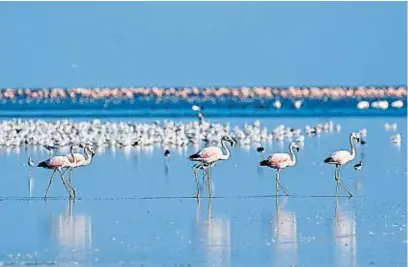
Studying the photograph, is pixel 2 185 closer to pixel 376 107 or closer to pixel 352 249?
pixel 352 249

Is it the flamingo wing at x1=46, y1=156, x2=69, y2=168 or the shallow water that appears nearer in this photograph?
the shallow water

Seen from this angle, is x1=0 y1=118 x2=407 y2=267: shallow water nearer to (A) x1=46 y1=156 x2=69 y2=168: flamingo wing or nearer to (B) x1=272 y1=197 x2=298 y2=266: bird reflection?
(B) x1=272 y1=197 x2=298 y2=266: bird reflection

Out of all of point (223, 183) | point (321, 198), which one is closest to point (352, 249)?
point (321, 198)

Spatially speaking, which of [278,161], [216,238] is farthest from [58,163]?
[216,238]

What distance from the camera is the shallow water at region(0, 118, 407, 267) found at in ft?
35.6

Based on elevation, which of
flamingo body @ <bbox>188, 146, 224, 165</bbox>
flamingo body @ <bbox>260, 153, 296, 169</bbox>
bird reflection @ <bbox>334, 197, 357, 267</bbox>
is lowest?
bird reflection @ <bbox>334, 197, 357, 267</bbox>

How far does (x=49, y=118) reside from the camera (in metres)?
37.8

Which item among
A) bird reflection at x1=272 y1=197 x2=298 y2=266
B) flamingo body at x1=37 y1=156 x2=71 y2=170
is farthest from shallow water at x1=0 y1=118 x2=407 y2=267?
flamingo body at x1=37 y1=156 x2=71 y2=170

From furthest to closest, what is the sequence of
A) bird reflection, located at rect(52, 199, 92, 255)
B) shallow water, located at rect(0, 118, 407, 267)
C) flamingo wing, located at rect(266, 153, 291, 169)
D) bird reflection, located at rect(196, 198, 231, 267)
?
flamingo wing, located at rect(266, 153, 291, 169) < bird reflection, located at rect(52, 199, 92, 255) < shallow water, located at rect(0, 118, 407, 267) < bird reflection, located at rect(196, 198, 231, 267)

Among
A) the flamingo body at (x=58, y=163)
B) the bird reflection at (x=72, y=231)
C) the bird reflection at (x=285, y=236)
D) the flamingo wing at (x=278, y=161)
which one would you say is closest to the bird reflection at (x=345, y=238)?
the bird reflection at (x=285, y=236)

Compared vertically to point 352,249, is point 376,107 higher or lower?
higher

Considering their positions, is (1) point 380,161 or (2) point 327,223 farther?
(1) point 380,161

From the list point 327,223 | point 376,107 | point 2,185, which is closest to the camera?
point 327,223

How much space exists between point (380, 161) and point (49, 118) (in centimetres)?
1924
